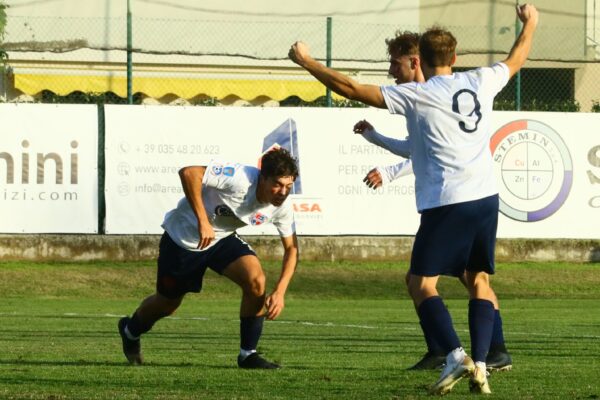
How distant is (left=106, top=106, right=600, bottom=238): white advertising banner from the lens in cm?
2188

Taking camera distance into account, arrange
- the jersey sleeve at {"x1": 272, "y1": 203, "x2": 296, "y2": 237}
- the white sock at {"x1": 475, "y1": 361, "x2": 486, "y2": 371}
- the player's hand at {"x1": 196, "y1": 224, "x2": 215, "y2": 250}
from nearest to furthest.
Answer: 1. the white sock at {"x1": 475, "y1": 361, "x2": 486, "y2": 371}
2. the player's hand at {"x1": 196, "y1": 224, "x2": 215, "y2": 250}
3. the jersey sleeve at {"x1": 272, "y1": 203, "x2": 296, "y2": 237}

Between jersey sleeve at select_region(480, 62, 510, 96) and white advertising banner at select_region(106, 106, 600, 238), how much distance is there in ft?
44.9

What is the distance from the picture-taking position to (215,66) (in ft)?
87.1

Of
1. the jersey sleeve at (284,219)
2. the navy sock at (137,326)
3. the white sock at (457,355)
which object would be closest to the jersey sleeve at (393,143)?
the jersey sleeve at (284,219)

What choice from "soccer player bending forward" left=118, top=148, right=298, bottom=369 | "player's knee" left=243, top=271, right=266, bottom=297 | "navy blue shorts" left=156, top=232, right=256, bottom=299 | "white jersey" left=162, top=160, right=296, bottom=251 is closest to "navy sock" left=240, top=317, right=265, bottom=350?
"soccer player bending forward" left=118, top=148, right=298, bottom=369

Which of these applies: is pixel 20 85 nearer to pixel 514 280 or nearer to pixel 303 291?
pixel 303 291

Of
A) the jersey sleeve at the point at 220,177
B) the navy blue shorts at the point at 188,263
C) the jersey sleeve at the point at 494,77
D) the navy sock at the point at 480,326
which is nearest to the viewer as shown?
the navy sock at the point at 480,326

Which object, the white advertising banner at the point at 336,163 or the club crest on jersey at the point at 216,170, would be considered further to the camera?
the white advertising banner at the point at 336,163

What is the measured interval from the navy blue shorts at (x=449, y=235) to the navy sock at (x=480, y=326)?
350mm

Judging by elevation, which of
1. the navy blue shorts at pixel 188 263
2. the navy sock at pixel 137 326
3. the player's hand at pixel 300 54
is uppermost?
the player's hand at pixel 300 54

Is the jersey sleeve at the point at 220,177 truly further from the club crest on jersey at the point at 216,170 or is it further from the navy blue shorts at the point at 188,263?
the navy blue shorts at the point at 188,263

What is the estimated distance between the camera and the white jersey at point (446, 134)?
26.3 feet

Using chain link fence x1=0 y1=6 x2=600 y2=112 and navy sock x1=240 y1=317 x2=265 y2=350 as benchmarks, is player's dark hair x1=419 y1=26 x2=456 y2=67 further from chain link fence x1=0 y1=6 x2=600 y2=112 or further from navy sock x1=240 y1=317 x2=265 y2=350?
chain link fence x1=0 y1=6 x2=600 y2=112

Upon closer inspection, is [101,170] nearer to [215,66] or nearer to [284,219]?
[215,66]
